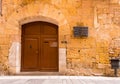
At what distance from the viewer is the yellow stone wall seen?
14.0m

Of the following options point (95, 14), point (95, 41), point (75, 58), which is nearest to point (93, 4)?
point (95, 14)

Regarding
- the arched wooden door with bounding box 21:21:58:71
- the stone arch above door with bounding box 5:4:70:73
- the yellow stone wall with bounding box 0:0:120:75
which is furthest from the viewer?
the arched wooden door with bounding box 21:21:58:71

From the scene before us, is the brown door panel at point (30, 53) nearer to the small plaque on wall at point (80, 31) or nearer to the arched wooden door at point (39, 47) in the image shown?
the arched wooden door at point (39, 47)

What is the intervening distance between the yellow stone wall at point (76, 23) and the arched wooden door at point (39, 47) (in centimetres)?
72

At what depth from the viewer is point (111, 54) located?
14.1 metres

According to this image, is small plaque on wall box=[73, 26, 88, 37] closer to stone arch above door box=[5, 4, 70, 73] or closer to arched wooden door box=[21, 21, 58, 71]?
stone arch above door box=[5, 4, 70, 73]

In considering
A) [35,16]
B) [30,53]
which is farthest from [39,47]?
[35,16]

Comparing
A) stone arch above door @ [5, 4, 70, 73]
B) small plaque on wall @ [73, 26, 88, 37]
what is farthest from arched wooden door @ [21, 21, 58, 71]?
small plaque on wall @ [73, 26, 88, 37]

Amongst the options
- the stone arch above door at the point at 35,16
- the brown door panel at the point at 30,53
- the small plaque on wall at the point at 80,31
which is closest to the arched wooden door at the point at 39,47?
the brown door panel at the point at 30,53

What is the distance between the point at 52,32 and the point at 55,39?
1.22ft

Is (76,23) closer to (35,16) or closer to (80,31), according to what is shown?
(80,31)

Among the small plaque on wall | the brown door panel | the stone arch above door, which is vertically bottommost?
the brown door panel

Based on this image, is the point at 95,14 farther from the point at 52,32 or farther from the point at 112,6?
the point at 52,32

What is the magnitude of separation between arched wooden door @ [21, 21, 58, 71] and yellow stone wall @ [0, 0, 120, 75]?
72 centimetres
